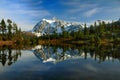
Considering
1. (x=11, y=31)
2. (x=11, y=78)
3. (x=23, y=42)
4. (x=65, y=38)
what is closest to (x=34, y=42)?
(x=23, y=42)

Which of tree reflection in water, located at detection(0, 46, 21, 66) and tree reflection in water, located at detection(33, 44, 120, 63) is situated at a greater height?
tree reflection in water, located at detection(0, 46, 21, 66)

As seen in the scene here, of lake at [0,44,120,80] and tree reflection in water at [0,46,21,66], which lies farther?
tree reflection in water at [0,46,21,66]

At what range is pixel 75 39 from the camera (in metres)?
170

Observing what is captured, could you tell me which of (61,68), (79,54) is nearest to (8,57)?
(79,54)

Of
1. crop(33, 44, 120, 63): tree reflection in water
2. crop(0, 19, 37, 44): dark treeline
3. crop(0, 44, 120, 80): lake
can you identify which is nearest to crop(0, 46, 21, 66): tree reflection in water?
crop(0, 44, 120, 80): lake

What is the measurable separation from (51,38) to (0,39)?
166 feet

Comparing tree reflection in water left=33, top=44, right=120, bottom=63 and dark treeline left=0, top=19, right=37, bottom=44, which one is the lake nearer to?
tree reflection in water left=33, top=44, right=120, bottom=63

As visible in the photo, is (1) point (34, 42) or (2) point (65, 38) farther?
(2) point (65, 38)

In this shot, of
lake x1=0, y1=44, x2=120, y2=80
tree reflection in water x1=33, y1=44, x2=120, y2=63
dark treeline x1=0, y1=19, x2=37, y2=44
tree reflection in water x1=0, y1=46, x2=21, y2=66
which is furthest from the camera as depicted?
dark treeline x1=0, y1=19, x2=37, y2=44

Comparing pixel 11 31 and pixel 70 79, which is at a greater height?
pixel 11 31

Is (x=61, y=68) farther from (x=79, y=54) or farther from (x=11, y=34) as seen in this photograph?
(x=11, y=34)

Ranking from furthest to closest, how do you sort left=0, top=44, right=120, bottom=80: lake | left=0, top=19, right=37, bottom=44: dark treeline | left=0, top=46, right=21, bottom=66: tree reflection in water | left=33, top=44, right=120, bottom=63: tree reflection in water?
left=0, top=19, right=37, bottom=44: dark treeline < left=33, top=44, right=120, bottom=63: tree reflection in water < left=0, top=46, right=21, bottom=66: tree reflection in water < left=0, top=44, right=120, bottom=80: lake

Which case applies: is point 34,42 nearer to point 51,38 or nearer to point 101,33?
point 51,38

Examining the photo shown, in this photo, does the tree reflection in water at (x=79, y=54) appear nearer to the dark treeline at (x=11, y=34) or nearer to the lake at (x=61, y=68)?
the lake at (x=61, y=68)
